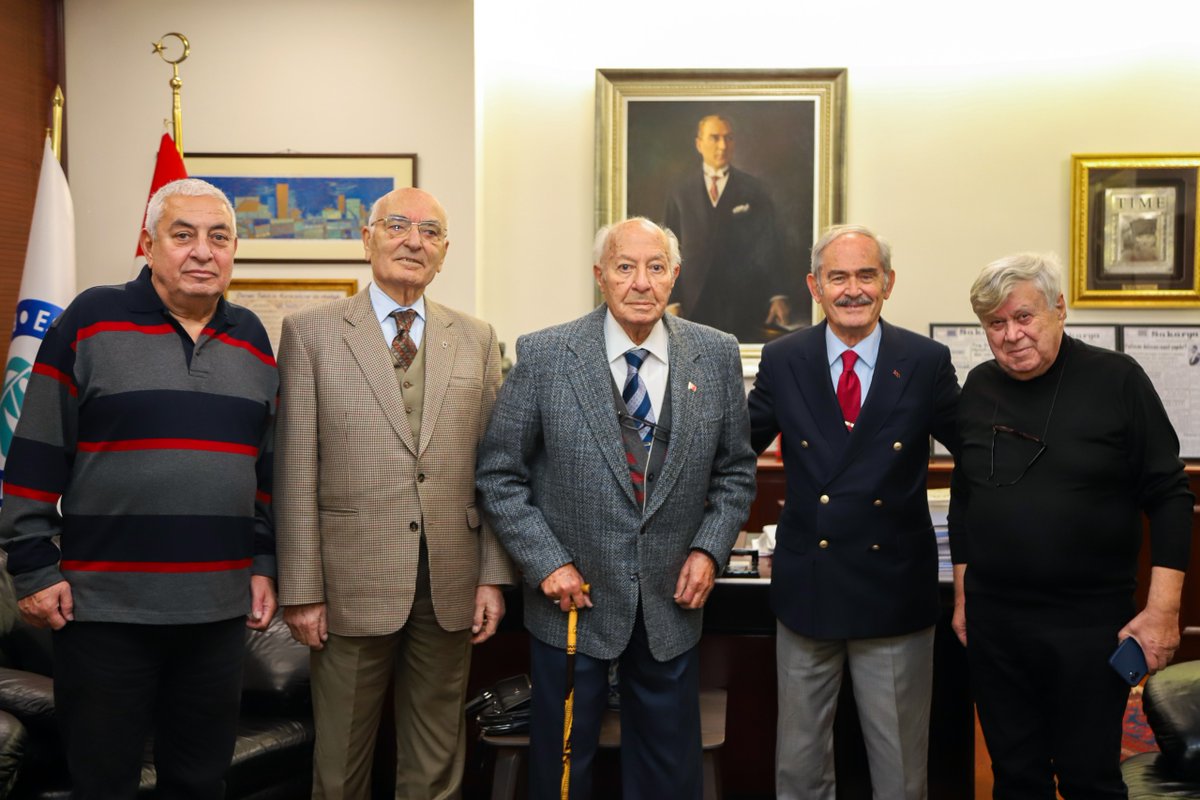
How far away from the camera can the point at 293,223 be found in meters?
4.34

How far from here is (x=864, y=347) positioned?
2.41 m

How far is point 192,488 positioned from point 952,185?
377 centimetres

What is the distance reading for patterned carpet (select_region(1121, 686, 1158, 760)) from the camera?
11.8 ft

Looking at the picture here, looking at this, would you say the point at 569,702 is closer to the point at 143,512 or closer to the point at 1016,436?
the point at 143,512

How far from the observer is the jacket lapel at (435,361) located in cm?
235

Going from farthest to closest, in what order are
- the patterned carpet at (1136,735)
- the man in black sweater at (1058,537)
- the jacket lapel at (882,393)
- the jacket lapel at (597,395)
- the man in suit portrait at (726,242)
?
1. the man in suit portrait at (726,242)
2. the patterned carpet at (1136,735)
3. the jacket lapel at (882,393)
4. the jacket lapel at (597,395)
5. the man in black sweater at (1058,537)

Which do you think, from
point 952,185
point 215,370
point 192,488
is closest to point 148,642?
point 192,488

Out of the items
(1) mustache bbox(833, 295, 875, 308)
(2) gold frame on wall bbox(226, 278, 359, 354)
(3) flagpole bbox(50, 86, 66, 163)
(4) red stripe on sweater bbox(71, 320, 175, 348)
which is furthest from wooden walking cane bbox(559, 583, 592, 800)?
(3) flagpole bbox(50, 86, 66, 163)

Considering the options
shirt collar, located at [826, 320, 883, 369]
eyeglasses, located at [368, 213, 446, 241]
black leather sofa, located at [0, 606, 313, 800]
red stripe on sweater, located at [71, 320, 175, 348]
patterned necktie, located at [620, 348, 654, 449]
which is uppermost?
eyeglasses, located at [368, 213, 446, 241]

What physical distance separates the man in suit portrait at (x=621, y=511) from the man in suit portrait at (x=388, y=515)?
0.46ft

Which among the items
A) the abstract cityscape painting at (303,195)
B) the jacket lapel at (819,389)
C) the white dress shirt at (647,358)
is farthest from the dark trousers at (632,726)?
the abstract cityscape painting at (303,195)

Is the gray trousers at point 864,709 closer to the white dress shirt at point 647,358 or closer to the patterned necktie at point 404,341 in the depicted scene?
the white dress shirt at point 647,358

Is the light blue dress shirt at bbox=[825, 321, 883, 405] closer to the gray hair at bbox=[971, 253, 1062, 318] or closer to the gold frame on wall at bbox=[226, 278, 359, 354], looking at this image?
the gray hair at bbox=[971, 253, 1062, 318]

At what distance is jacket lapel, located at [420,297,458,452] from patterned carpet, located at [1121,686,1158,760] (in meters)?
2.62
